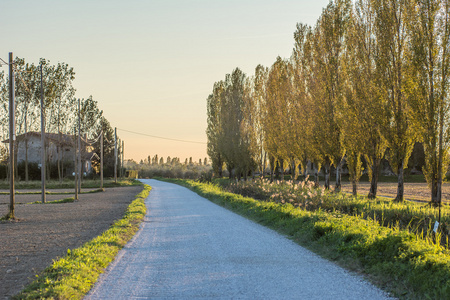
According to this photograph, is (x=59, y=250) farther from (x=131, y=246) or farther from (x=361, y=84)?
(x=361, y=84)

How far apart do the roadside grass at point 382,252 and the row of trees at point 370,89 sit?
8.84 meters

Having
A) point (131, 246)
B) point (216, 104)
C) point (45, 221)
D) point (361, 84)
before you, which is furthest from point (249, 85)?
point (131, 246)

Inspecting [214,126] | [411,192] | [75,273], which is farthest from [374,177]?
[214,126]

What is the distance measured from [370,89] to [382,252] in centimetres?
1430

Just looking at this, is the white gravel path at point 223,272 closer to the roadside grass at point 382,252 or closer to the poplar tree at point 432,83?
the roadside grass at point 382,252

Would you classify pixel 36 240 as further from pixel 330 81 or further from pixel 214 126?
pixel 214 126

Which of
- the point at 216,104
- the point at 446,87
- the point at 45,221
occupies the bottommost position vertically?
the point at 45,221

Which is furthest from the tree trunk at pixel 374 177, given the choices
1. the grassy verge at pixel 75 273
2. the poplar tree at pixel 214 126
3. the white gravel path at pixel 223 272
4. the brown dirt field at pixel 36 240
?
the poplar tree at pixel 214 126

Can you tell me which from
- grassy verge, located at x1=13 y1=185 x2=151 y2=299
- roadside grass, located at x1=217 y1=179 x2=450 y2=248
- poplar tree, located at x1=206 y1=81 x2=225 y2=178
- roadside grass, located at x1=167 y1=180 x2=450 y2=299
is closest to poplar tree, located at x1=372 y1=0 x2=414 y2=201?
roadside grass, located at x1=217 y1=179 x2=450 y2=248

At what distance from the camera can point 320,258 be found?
832 centimetres

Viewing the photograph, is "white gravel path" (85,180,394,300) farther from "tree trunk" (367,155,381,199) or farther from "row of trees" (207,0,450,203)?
"tree trunk" (367,155,381,199)

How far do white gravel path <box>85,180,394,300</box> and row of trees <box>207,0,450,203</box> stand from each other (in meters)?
10.3

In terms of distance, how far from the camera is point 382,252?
7.62m

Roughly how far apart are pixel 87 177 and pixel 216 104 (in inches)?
943
